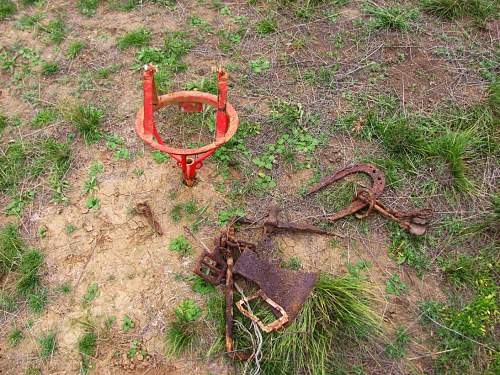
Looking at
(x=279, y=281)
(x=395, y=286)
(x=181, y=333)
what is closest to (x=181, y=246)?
(x=181, y=333)

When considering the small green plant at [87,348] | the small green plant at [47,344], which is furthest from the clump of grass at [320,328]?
the small green plant at [47,344]

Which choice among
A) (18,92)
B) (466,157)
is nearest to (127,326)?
(18,92)

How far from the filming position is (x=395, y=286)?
2.94m

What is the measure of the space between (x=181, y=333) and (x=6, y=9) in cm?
413

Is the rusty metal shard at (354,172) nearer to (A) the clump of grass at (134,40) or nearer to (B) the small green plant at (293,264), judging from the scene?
(B) the small green plant at (293,264)

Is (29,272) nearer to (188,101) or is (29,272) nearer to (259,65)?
(188,101)

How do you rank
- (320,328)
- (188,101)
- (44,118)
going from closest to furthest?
(320,328), (188,101), (44,118)

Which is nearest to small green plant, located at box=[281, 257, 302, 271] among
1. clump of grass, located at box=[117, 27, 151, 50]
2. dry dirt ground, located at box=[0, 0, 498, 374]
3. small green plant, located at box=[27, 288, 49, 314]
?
dry dirt ground, located at box=[0, 0, 498, 374]

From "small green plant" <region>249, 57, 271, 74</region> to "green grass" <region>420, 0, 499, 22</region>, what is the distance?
1.83m

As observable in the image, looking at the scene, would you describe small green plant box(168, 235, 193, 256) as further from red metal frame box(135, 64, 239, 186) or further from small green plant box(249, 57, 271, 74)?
small green plant box(249, 57, 271, 74)

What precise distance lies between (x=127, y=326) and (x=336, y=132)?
7.35 ft

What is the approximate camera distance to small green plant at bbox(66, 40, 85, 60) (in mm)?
4254

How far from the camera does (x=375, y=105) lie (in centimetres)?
377

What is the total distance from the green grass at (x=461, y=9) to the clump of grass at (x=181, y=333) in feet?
12.6
